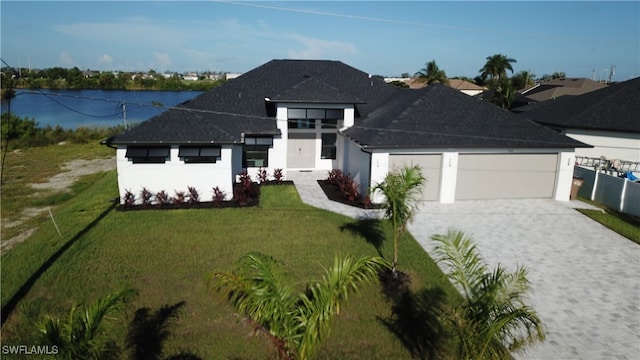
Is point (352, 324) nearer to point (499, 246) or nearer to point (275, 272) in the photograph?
point (275, 272)

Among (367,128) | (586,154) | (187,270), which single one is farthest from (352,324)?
(586,154)

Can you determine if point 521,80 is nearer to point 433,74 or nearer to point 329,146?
point 433,74

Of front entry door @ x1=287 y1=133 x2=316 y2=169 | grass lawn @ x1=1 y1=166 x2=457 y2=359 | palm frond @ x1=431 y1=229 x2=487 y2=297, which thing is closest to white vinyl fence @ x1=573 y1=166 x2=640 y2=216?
grass lawn @ x1=1 y1=166 x2=457 y2=359

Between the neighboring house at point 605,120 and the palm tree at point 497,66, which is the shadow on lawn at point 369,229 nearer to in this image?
the neighboring house at point 605,120

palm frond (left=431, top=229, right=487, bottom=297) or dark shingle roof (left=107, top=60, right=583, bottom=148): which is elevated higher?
dark shingle roof (left=107, top=60, right=583, bottom=148)

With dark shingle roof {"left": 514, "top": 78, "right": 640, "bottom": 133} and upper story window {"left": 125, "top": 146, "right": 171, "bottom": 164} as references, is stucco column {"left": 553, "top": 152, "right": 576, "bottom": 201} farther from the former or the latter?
upper story window {"left": 125, "top": 146, "right": 171, "bottom": 164}

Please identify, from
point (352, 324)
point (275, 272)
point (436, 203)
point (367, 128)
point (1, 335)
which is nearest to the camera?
point (275, 272)

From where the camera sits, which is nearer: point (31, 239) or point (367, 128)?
point (31, 239)
